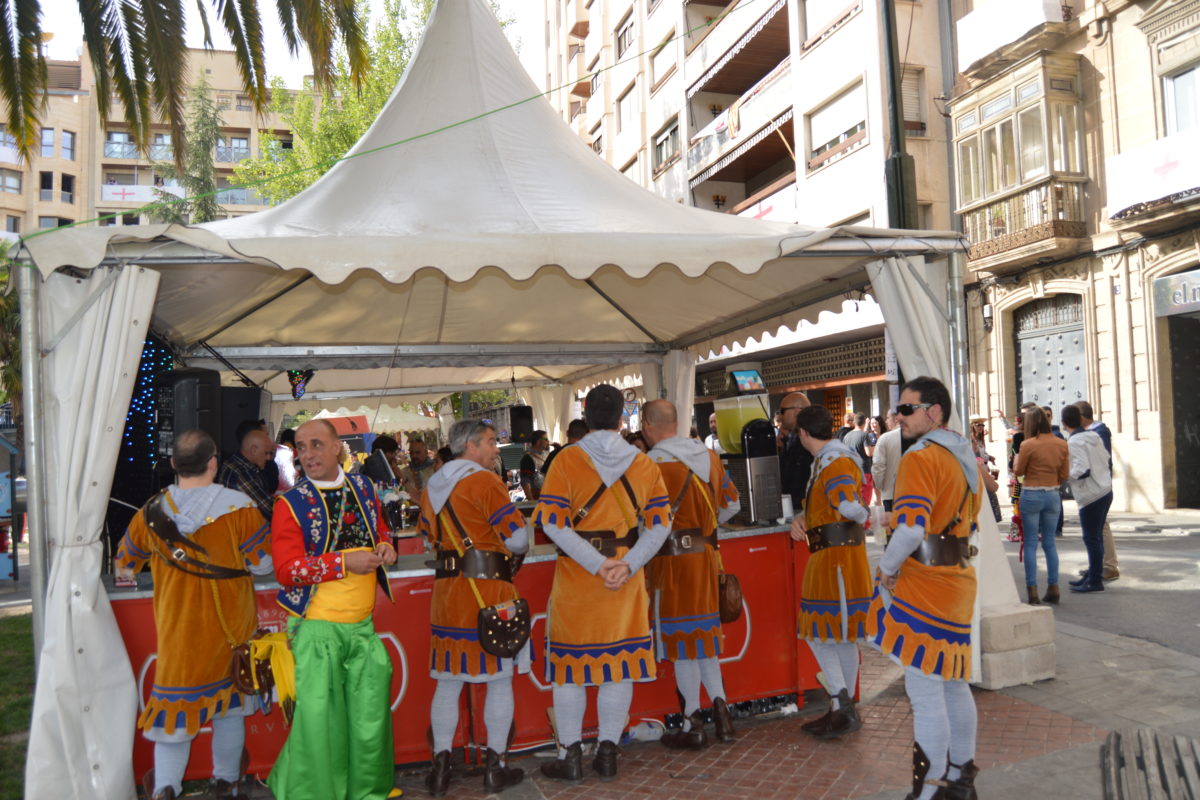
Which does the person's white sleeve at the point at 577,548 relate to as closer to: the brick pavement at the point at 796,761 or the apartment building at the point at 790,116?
the brick pavement at the point at 796,761

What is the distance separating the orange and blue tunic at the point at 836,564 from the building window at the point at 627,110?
27.7 metres

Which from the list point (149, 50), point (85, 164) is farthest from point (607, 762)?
point (85, 164)

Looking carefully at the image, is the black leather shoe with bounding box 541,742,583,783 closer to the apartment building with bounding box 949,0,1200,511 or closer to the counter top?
the counter top

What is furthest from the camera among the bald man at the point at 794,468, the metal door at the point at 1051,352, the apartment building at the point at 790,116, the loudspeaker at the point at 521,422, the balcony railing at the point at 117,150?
the balcony railing at the point at 117,150

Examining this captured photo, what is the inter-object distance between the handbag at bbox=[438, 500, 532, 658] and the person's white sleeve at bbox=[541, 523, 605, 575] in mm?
337

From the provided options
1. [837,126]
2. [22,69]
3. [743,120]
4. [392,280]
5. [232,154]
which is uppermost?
[232,154]

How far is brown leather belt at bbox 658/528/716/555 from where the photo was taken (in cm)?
455

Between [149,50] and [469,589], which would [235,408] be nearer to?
[149,50]

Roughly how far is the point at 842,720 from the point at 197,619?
10.8 feet

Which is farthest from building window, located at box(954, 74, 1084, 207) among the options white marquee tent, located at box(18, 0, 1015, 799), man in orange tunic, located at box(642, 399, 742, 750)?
man in orange tunic, located at box(642, 399, 742, 750)

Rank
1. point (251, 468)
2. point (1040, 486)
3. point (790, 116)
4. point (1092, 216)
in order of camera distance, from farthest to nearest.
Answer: point (790, 116)
point (1092, 216)
point (1040, 486)
point (251, 468)

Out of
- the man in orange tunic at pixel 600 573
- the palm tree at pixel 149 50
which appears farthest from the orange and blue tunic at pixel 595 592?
the palm tree at pixel 149 50

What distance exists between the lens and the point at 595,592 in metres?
4.07

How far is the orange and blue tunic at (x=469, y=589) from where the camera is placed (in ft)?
13.3
